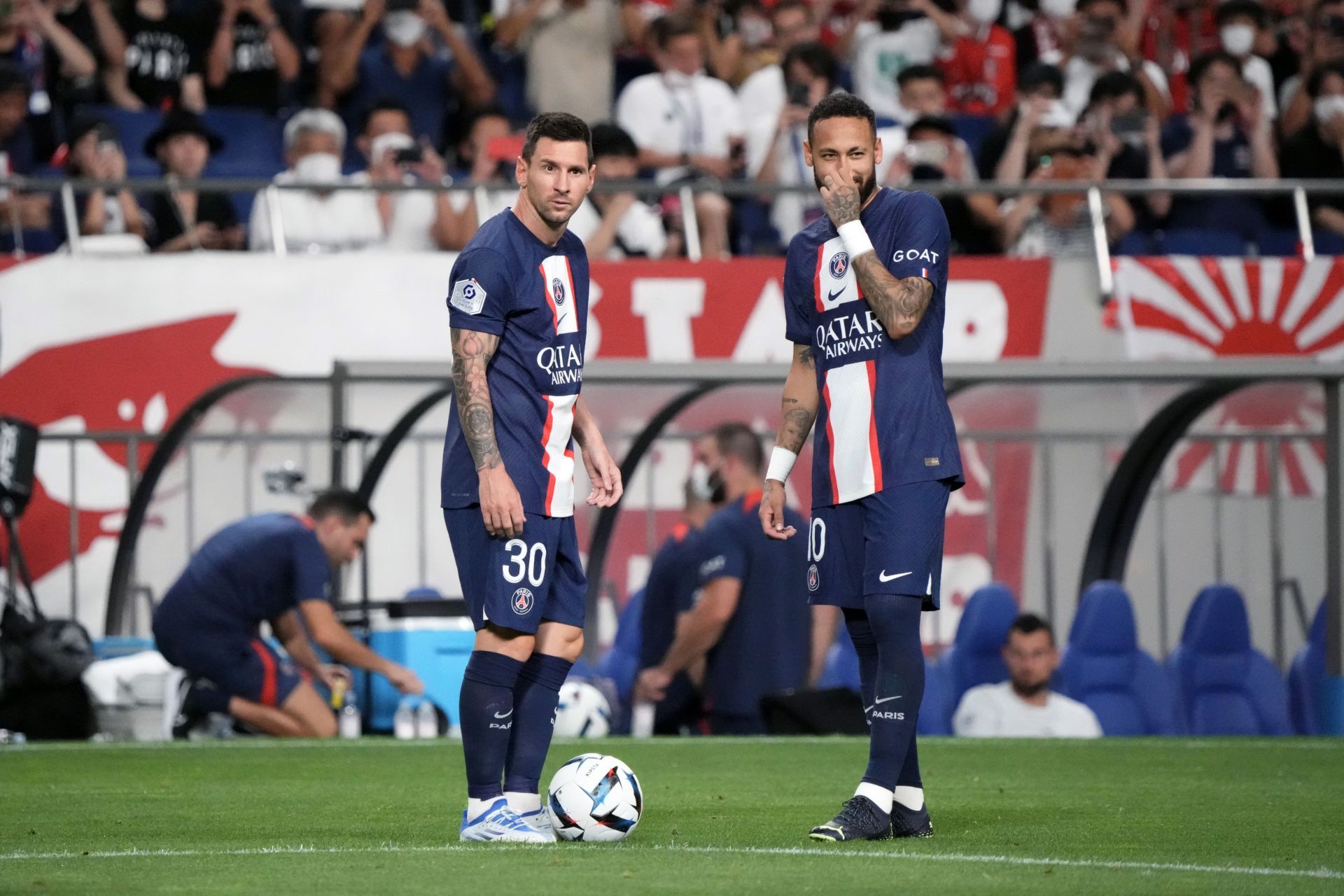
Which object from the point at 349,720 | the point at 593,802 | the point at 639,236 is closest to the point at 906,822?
the point at 593,802

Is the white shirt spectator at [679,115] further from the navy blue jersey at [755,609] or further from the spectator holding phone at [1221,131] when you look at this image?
the navy blue jersey at [755,609]

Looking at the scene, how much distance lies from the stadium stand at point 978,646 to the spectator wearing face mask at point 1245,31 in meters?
6.86

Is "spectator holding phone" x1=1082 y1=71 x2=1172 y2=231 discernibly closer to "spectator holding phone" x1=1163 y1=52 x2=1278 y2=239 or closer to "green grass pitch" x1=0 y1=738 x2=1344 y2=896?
"spectator holding phone" x1=1163 y1=52 x2=1278 y2=239

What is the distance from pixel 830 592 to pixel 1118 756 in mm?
3806

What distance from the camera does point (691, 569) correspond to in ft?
36.1

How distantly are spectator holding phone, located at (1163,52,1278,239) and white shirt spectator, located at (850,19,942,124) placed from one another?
202cm

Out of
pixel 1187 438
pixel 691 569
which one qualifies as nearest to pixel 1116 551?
pixel 1187 438

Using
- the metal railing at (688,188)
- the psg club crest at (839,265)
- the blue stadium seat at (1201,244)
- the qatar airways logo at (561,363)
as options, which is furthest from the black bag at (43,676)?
the blue stadium seat at (1201,244)

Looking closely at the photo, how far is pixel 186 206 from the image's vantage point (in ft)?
44.2

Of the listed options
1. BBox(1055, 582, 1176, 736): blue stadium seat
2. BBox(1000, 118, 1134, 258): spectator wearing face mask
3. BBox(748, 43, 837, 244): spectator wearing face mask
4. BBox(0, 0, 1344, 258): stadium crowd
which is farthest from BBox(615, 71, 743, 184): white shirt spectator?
BBox(1055, 582, 1176, 736): blue stadium seat

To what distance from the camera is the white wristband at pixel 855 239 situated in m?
5.73

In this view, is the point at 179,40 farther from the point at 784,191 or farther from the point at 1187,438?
the point at 1187,438

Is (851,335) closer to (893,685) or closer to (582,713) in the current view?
(893,685)

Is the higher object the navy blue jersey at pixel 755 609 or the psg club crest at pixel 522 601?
the psg club crest at pixel 522 601
